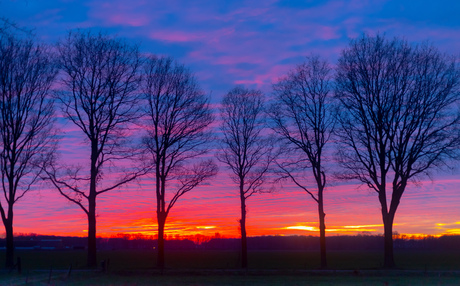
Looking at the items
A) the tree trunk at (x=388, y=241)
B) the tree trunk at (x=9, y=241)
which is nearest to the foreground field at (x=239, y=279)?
the tree trunk at (x=388, y=241)

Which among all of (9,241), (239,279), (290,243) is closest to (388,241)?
(239,279)

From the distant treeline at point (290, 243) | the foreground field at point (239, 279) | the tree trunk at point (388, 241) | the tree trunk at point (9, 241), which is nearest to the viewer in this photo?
the foreground field at point (239, 279)

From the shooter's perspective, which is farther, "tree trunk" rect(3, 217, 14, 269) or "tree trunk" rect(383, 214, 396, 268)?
"tree trunk" rect(3, 217, 14, 269)

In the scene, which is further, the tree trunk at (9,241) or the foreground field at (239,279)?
the tree trunk at (9,241)

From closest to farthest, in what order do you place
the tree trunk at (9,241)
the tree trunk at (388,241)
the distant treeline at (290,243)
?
the tree trunk at (388,241) → the tree trunk at (9,241) → the distant treeline at (290,243)

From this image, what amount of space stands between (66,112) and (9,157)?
5968 millimetres

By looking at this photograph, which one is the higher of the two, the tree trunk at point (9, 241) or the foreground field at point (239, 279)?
the tree trunk at point (9, 241)

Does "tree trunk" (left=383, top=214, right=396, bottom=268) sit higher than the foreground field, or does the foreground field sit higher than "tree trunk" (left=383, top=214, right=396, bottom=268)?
"tree trunk" (left=383, top=214, right=396, bottom=268)

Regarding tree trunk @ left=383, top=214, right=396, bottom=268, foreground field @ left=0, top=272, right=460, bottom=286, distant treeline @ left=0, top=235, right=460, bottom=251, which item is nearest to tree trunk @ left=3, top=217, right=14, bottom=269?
foreground field @ left=0, top=272, right=460, bottom=286

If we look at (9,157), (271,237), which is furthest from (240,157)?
(271,237)

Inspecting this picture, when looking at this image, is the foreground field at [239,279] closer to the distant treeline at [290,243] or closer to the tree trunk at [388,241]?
the tree trunk at [388,241]

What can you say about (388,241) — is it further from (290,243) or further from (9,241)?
(290,243)

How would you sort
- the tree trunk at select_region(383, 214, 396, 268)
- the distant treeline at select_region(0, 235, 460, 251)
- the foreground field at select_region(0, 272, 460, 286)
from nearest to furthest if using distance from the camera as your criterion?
the foreground field at select_region(0, 272, 460, 286) → the tree trunk at select_region(383, 214, 396, 268) → the distant treeline at select_region(0, 235, 460, 251)

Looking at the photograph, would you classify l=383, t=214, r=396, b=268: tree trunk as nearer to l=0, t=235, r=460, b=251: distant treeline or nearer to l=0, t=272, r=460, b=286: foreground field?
l=0, t=272, r=460, b=286: foreground field
